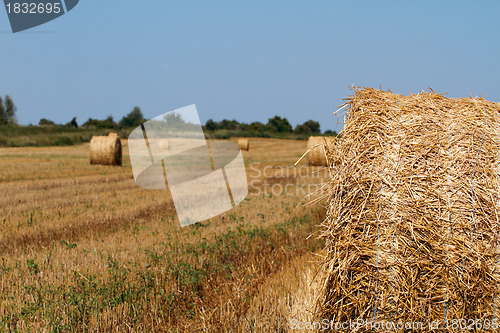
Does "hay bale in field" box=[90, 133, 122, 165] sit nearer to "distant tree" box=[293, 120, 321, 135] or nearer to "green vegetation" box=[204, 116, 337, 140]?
"green vegetation" box=[204, 116, 337, 140]

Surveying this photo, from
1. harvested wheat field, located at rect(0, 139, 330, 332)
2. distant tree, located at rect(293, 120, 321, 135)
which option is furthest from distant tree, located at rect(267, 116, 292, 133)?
harvested wheat field, located at rect(0, 139, 330, 332)

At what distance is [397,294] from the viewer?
4.02 meters

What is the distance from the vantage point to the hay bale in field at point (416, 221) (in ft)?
13.1

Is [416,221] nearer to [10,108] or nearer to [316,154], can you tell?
[316,154]

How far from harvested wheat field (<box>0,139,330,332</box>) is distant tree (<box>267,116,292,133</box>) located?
181ft

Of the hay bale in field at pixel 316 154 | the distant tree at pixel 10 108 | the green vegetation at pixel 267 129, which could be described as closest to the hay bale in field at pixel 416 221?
the hay bale in field at pixel 316 154

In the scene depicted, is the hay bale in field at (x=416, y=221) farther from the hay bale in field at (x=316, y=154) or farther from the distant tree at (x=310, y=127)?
the distant tree at (x=310, y=127)

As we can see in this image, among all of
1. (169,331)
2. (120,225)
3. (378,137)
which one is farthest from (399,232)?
(120,225)

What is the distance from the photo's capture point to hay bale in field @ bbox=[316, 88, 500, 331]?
13.1ft

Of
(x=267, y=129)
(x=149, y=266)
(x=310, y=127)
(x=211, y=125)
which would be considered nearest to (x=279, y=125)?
(x=267, y=129)

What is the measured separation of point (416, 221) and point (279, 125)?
206 feet

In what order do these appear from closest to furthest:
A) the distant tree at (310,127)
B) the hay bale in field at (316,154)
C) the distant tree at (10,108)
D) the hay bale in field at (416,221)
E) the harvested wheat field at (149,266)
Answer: the hay bale in field at (416,221) → the harvested wheat field at (149,266) → the hay bale in field at (316,154) → the distant tree at (310,127) → the distant tree at (10,108)

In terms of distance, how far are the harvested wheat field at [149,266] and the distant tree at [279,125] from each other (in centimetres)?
5504

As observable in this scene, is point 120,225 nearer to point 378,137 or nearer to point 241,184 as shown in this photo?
point 378,137
